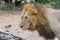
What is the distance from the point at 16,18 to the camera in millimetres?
8602

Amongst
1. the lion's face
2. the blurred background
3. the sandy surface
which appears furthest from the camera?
the blurred background

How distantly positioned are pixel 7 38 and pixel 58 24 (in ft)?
5.89

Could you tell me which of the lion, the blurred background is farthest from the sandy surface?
the lion

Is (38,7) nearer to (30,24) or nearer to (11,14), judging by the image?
(30,24)

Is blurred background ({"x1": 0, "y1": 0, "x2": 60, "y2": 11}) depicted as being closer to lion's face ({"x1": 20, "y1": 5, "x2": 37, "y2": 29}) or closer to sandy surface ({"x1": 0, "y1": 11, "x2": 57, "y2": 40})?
sandy surface ({"x1": 0, "y1": 11, "x2": 57, "y2": 40})

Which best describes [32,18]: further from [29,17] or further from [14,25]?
[14,25]

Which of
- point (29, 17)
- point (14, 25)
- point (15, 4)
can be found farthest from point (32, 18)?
point (15, 4)

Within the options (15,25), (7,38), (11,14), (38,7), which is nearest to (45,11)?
(38,7)

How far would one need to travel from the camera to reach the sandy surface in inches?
247

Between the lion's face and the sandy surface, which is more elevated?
the lion's face

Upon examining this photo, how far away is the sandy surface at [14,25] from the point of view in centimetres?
628

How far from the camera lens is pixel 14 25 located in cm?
764

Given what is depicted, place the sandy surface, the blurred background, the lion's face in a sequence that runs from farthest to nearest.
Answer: the blurred background → the sandy surface → the lion's face

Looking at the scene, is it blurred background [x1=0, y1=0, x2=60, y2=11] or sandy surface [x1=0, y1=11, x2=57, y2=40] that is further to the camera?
blurred background [x1=0, y1=0, x2=60, y2=11]
